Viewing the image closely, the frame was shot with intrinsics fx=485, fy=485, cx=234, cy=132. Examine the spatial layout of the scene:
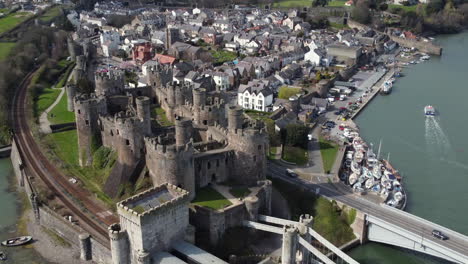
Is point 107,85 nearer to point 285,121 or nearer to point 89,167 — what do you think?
point 89,167

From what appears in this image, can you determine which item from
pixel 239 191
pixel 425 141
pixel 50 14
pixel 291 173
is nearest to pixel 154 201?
pixel 239 191

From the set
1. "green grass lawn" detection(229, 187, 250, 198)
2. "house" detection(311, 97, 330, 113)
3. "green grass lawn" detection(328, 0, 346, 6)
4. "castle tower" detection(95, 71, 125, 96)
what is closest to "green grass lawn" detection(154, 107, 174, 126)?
"castle tower" detection(95, 71, 125, 96)

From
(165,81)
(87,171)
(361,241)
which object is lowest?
(361,241)

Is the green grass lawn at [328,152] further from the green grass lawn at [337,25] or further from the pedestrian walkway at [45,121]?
the green grass lawn at [337,25]

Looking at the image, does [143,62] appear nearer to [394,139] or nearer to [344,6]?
[394,139]

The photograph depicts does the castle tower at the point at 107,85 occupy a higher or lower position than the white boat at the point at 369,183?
higher

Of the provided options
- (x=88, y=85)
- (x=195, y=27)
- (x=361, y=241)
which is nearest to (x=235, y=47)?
(x=195, y=27)

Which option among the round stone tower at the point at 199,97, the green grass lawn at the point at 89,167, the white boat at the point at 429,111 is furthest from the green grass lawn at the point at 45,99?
the white boat at the point at 429,111
